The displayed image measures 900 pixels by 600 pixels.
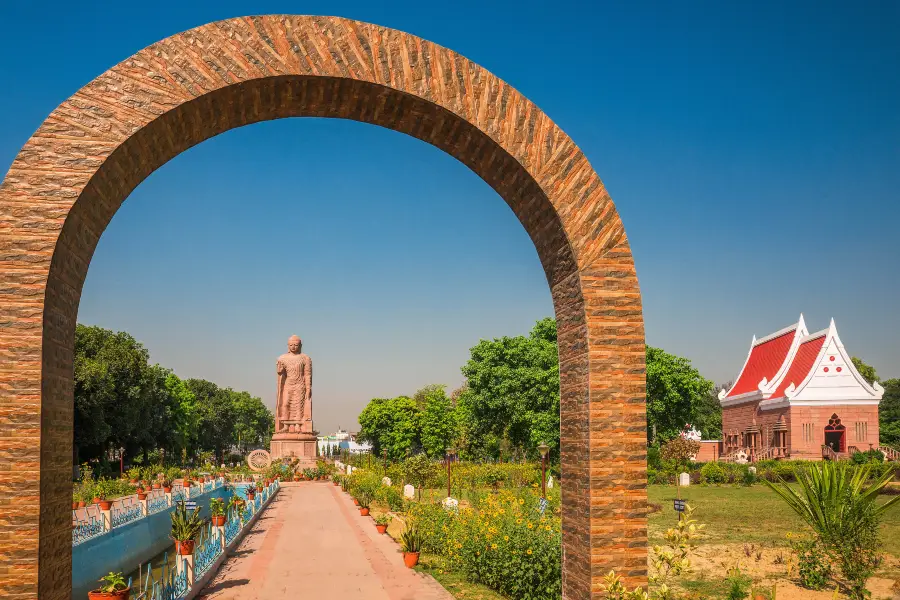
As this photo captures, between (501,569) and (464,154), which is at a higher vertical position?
(464,154)

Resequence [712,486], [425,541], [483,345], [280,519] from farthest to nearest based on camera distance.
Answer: [483,345], [712,486], [280,519], [425,541]

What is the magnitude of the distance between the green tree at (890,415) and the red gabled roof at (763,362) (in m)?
12.7

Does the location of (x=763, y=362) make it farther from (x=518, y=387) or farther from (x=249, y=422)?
(x=249, y=422)

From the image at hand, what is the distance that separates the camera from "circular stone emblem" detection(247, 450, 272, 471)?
106 feet

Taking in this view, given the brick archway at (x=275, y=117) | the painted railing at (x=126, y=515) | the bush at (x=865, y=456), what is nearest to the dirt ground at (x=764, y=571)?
the brick archway at (x=275, y=117)

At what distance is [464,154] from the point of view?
6.25 meters

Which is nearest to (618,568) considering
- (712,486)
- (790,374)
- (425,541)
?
(425,541)

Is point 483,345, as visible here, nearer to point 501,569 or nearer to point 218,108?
point 501,569

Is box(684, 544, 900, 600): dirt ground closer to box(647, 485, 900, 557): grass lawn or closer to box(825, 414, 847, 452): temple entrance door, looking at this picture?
box(647, 485, 900, 557): grass lawn

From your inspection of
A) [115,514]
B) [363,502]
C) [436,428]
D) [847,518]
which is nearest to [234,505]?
[115,514]

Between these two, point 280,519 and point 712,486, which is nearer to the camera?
point 280,519

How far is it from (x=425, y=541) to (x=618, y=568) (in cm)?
783

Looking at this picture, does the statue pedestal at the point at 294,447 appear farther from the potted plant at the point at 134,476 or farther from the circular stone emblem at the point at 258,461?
the potted plant at the point at 134,476

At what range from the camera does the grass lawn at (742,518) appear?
1558cm
